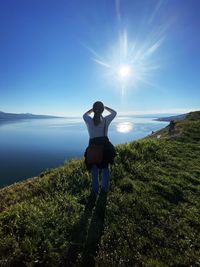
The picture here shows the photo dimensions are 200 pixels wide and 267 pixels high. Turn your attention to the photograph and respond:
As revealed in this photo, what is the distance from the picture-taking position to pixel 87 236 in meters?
6.99

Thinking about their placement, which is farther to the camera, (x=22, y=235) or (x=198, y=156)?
(x=198, y=156)

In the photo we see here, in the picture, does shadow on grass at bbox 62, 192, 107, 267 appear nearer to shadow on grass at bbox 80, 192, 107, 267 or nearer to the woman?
shadow on grass at bbox 80, 192, 107, 267

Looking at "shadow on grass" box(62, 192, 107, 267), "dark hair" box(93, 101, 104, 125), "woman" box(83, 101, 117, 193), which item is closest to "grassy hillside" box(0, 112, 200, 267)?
"shadow on grass" box(62, 192, 107, 267)

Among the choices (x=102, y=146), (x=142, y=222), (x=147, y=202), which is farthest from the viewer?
(x=147, y=202)

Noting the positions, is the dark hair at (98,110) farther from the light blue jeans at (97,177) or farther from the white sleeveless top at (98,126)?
the light blue jeans at (97,177)

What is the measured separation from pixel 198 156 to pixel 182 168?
3.58 metres

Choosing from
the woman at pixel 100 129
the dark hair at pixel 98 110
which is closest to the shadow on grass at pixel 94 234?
the woman at pixel 100 129

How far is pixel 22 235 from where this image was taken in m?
6.87

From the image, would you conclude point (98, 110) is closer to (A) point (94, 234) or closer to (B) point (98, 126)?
(B) point (98, 126)

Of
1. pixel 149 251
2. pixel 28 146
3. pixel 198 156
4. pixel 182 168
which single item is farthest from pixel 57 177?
pixel 28 146

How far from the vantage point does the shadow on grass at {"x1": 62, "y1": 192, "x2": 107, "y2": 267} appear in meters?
6.14

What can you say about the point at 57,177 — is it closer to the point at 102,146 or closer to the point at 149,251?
the point at 102,146

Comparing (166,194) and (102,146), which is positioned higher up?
(102,146)

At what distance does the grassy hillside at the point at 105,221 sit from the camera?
6.23 m
